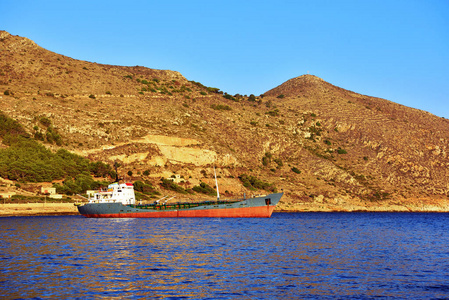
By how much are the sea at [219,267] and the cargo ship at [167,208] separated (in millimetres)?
31043

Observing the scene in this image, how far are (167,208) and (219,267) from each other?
53520 millimetres

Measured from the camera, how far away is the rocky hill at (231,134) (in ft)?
392

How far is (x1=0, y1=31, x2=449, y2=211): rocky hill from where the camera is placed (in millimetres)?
119500

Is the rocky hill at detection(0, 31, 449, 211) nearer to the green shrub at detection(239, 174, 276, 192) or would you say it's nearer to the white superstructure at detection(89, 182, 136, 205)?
the green shrub at detection(239, 174, 276, 192)

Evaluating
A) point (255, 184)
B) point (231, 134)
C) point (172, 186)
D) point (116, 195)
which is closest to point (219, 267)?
point (116, 195)

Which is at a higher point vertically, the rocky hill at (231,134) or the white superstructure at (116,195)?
the rocky hill at (231,134)

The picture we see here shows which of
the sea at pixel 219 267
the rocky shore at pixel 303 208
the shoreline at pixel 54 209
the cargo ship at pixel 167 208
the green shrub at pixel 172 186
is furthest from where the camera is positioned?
the green shrub at pixel 172 186

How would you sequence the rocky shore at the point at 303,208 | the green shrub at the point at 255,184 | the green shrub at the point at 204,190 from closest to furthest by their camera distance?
the rocky shore at the point at 303,208 → the green shrub at the point at 204,190 → the green shrub at the point at 255,184

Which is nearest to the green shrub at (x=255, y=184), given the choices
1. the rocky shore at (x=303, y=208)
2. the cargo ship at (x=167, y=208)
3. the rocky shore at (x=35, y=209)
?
the rocky shore at (x=303, y=208)

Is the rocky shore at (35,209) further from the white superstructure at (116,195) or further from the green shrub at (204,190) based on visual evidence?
the green shrub at (204,190)

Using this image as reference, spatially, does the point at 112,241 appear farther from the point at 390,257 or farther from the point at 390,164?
the point at 390,164

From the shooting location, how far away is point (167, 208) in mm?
83875

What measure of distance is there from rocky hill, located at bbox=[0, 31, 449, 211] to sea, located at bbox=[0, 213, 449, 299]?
→ 215ft

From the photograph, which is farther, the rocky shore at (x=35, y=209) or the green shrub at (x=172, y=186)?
the green shrub at (x=172, y=186)
